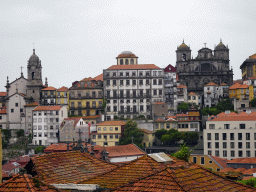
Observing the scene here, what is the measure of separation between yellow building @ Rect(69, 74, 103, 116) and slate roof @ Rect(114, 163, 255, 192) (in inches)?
4130

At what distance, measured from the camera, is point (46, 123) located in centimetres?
12044

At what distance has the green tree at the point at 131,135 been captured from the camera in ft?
357

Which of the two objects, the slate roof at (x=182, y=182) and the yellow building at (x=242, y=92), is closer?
the slate roof at (x=182, y=182)

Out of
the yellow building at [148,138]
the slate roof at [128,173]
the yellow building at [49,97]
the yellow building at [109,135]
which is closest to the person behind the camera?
the slate roof at [128,173]

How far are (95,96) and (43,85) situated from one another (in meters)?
15.2

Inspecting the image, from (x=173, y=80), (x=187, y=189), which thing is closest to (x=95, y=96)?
(x=173, y=80)

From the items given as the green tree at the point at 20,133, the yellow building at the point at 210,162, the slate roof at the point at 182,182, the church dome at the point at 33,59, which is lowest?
the yellow building at the point at 210,162

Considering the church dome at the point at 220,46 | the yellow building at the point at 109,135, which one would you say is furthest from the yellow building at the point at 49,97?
the church dome at the point at 220,46

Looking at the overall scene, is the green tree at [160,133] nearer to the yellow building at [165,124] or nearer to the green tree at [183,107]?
the yellow building at [165,124]

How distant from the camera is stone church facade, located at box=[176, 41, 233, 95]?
458 feet

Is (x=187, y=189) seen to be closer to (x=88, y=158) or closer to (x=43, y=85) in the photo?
(x=88, y=158)

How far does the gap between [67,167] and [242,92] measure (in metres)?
107

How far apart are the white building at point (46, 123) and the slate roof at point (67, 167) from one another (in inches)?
3640

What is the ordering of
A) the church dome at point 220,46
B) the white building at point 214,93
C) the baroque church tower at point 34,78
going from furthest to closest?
the church dome at point 220,46, the white building at point 214,93, the baroque church tower at point 34,78
